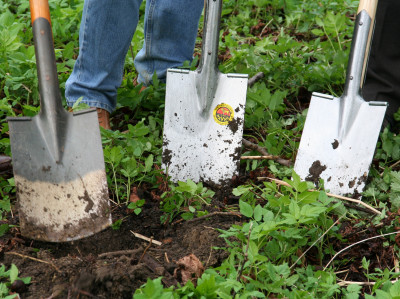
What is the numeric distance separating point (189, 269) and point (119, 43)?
1.22 m

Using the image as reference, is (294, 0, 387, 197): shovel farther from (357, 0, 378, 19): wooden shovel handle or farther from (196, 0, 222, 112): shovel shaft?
(196, 0, 222, 112): shovel shaft

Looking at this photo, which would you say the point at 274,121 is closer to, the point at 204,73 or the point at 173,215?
the point at 204,73

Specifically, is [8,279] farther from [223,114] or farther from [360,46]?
[360,46]

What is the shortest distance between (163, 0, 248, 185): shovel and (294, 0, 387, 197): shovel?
1.04ft

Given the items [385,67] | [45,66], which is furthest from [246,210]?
[385,67]

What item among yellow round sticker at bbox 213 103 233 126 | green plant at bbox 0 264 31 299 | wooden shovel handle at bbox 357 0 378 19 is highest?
wooden shovel handle at bbox 357 0 378 19

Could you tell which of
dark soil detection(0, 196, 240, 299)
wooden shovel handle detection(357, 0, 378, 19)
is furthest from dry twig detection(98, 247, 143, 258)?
wooden shovel handle detection(357, 0, 378, 19)

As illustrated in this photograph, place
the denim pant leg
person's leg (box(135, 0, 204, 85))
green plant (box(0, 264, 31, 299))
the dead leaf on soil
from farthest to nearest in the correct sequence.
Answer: person's leg (box(135, 0, 204, 85))
the denim pant leg
the dead leaf on soil
green plant (box(0, 264, 31, 299))

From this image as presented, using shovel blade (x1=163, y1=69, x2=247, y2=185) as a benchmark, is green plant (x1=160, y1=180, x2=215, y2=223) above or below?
below

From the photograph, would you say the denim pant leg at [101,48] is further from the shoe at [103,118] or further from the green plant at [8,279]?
the green plant at [8,279]

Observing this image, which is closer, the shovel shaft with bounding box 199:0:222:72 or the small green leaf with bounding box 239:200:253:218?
the small green leaf with bounding box 239:200:253:218

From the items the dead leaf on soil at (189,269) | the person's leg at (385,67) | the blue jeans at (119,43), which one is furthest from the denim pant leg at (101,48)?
the person's leg at (385,67)

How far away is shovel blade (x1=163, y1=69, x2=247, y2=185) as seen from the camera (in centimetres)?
209

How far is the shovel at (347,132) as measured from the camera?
201 centimetres
